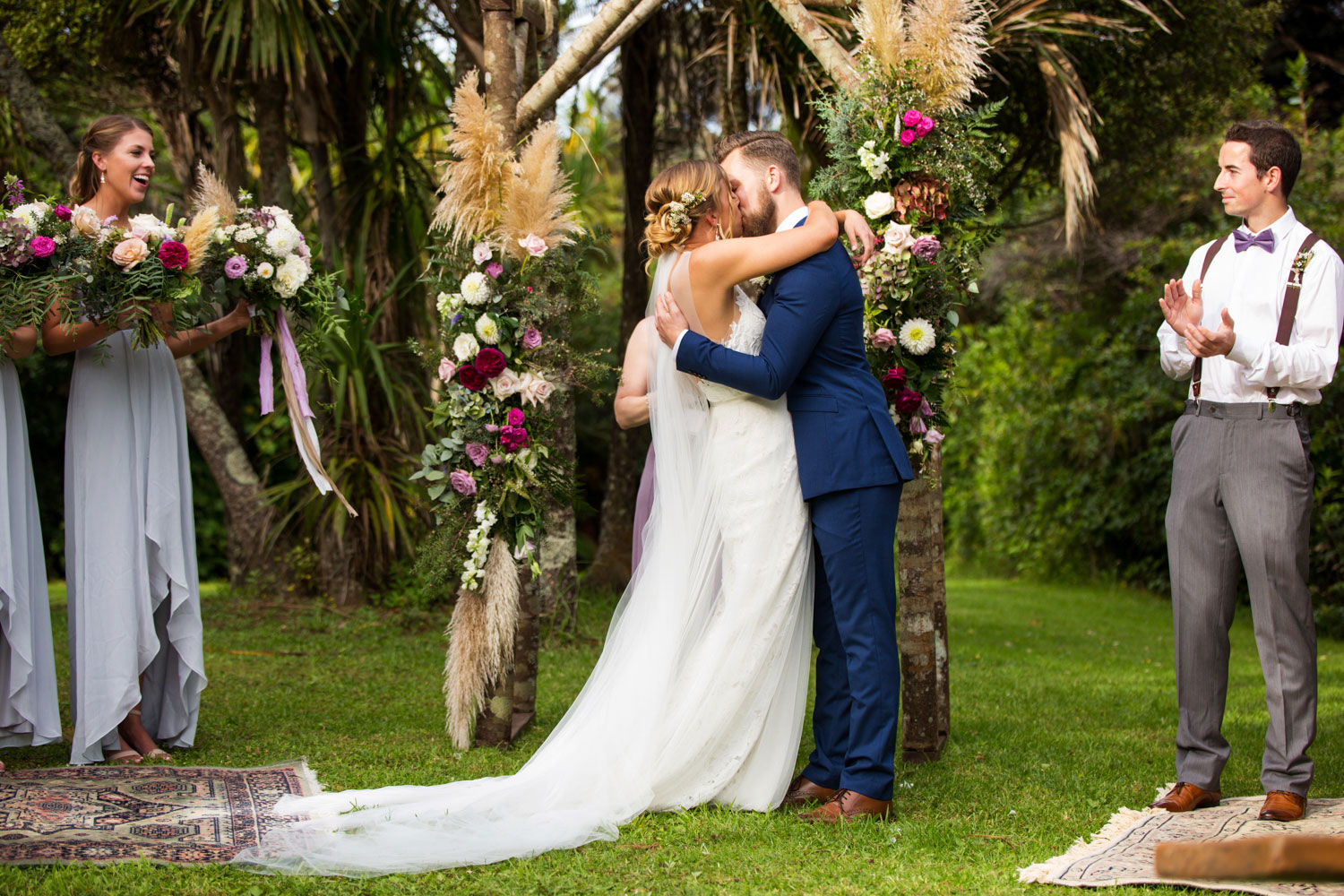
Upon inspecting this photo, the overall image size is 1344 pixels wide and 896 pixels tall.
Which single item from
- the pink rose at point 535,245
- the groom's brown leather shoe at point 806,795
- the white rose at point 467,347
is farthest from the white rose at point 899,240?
the groom's brown leather shoe at point 806,795

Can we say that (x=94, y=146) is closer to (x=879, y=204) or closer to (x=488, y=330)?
(x=488, y=330)

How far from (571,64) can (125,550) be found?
247 cm

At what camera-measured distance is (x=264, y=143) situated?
825cm

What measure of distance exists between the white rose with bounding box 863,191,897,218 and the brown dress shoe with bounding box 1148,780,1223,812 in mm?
2094

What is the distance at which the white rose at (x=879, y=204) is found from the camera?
396cm

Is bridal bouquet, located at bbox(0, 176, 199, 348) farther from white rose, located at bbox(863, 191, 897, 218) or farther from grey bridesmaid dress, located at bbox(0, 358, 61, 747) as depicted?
white rose, located at bbox(863, 191, 897, 218)

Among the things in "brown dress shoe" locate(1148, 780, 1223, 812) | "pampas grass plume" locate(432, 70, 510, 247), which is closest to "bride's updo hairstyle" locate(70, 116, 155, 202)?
"pampas grass plume" locate(432, 70, 510, 247)

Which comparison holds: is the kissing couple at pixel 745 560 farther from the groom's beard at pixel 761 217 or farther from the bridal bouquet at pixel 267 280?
the bridal bouquet at pixel 267 280

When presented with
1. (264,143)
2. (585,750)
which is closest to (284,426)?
(264,143)

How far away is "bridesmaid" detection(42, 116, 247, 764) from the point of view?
13.1 feet

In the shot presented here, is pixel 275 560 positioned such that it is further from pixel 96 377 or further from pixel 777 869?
pixel 777 869

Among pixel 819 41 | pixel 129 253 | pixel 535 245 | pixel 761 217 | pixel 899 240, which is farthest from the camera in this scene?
pixel 819 41

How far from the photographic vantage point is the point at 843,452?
11.0ft

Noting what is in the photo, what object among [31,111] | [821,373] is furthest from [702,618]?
[31,111]
